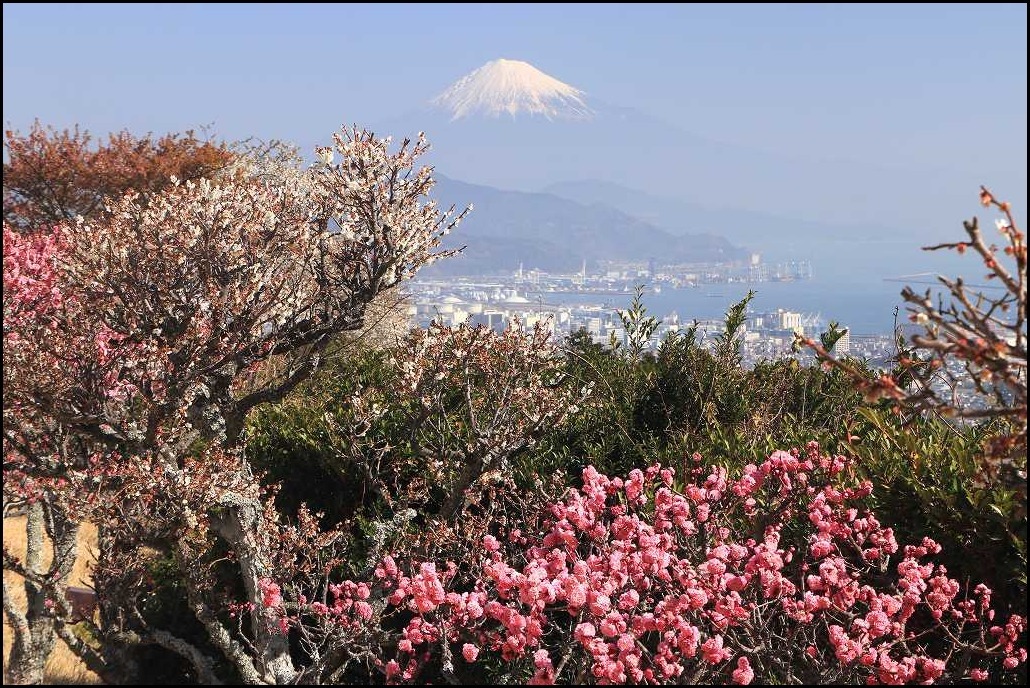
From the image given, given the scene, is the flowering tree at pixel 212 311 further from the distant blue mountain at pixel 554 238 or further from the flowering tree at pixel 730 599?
the distant blue mountain at pixel 554 238

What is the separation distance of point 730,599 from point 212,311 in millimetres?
3748

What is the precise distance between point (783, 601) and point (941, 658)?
38.1 inches

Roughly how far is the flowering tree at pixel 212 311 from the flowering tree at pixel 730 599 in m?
1.61

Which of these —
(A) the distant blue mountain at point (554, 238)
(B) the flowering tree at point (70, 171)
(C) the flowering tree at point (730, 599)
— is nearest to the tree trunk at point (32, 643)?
(C) the flowering tree at point (730, 599)

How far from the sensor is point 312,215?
21.5 feet

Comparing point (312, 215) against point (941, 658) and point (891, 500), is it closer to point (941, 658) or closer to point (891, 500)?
point (891, 500)

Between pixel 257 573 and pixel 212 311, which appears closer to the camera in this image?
pixel 257 573

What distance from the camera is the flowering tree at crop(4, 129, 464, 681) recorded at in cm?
532

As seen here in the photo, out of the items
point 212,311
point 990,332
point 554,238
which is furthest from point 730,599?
point 554,238

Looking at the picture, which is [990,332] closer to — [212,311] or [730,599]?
[730,599]

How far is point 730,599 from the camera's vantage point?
3650 mm

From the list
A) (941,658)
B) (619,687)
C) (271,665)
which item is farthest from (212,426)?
(941,658)

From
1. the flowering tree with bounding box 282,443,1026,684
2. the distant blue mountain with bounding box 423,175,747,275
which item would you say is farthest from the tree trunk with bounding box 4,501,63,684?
the distant blue mountain with bounding box 423,175,747,275

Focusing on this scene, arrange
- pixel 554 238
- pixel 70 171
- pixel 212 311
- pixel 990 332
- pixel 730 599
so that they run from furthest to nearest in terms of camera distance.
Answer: pixel 554 238 < pixel 70 171 < pixel 212 311 < pixel 730 599 < pixel 990 332
